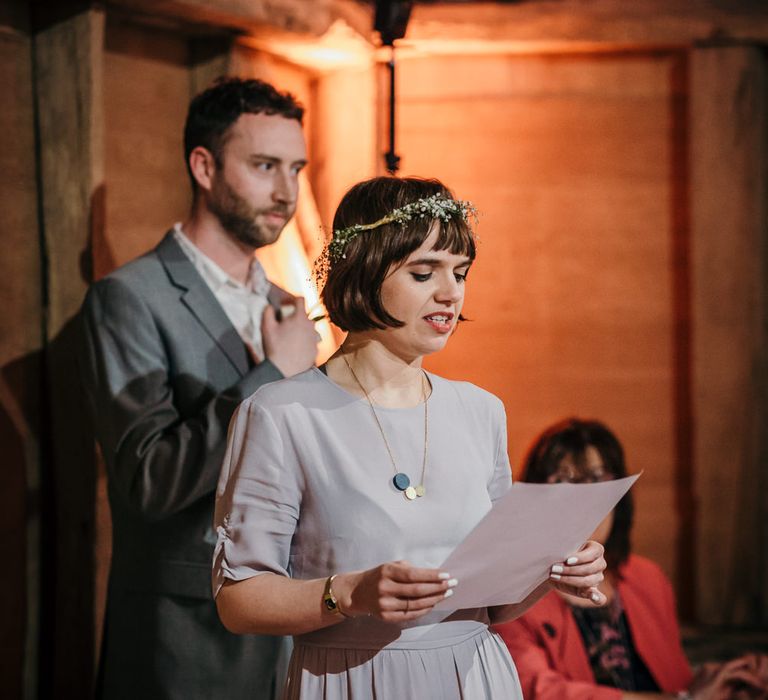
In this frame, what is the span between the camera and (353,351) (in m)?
1.84

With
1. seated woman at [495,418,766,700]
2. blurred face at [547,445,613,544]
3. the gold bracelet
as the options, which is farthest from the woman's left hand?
blurred face at [547,445,613,544]

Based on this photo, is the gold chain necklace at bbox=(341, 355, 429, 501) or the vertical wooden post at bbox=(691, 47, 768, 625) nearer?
the gold chain necklace at bbox=(341, 355, 429, 501)

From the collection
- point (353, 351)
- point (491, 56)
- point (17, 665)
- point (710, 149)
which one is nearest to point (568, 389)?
point (710, 149)

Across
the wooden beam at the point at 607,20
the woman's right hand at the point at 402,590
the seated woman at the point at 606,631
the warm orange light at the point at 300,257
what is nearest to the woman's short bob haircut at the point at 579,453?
the seated woman at the point at 606,631

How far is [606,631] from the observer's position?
2.98 metres

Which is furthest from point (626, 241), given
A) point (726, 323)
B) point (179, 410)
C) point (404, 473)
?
point (404, 473)

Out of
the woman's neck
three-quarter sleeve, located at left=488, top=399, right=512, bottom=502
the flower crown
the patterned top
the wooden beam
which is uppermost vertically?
the wooden beam

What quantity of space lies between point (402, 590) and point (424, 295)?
51 centimetres

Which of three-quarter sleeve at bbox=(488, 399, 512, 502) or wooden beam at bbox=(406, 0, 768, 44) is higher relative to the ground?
wooden beam at bbox=(406, 0, 768, 44)

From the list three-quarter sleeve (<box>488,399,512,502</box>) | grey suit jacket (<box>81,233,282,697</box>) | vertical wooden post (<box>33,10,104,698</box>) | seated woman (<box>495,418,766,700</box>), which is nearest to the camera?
three-quarter sleeve (<box>488,399,512,502</box>)

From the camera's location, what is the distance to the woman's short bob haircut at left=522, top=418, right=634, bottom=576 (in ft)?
9.94

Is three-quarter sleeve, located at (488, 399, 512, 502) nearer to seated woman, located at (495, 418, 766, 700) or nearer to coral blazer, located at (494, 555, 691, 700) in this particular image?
coral blazer, located at (494, 555, 691, 700)

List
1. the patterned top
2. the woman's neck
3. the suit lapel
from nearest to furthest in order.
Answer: the woman's neck < the suit lapel < the patterned top

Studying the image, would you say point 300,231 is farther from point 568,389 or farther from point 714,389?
point 714,389
